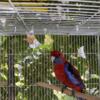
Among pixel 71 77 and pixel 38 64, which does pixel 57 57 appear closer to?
pixel 71 77

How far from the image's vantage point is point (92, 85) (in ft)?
7.52

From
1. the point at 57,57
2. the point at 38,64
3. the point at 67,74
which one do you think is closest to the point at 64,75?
the point at 67,74

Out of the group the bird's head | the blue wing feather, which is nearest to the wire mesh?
the bird's head

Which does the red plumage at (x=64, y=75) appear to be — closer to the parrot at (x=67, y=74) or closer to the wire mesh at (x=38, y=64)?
the parrot at (x=67, y=74)

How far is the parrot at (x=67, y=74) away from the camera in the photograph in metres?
1.74

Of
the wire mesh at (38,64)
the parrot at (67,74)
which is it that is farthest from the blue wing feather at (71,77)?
the wire mesh at (38,64)

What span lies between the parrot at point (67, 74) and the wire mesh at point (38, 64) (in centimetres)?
40

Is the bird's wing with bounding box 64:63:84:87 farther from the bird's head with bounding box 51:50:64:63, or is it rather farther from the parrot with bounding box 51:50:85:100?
the bird's head with bounding box 51:50:64:63

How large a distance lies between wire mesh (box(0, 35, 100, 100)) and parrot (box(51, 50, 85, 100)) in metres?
0.40

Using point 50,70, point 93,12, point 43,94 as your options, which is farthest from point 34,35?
point 93,12

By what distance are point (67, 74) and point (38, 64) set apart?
1.79ft

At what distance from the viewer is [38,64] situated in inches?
90.3

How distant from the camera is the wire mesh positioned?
7.38ft

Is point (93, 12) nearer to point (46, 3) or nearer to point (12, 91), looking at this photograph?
point (46, 3)
